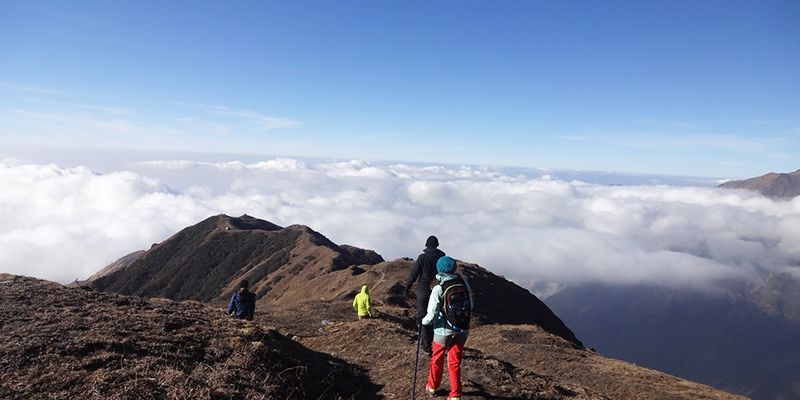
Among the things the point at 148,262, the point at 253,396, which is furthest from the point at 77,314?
the point at 148,262

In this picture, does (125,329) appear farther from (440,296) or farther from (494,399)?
(494,399)

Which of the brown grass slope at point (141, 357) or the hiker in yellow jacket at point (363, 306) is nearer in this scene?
the brown grass slope at point (141, 357)

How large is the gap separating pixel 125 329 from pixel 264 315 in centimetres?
1193

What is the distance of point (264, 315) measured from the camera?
61.9 ft

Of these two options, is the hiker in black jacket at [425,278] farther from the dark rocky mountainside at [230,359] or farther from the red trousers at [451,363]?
the dark rocky mountainside at [230,359]

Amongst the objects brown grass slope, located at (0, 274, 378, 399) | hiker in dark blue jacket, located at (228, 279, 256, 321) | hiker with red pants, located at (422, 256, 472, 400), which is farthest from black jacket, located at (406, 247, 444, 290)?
hiker in dark blue jacket, located at (228, 279, 256, 321)

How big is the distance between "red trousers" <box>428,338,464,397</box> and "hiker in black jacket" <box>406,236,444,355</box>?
55cm

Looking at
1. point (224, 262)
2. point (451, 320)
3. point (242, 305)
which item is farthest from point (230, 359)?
point (224, 262)

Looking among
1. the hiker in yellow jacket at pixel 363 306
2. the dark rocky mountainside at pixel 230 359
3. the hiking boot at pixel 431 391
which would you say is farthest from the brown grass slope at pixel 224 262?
the hiking boot at pixel 431 391

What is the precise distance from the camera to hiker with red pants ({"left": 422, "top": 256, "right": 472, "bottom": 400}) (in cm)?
583

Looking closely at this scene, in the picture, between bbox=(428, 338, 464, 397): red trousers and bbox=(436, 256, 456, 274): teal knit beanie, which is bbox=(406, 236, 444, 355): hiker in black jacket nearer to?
bbox=(428, 338, 464, 397): red trousers

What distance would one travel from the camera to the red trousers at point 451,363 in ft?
19.2

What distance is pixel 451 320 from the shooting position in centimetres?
580

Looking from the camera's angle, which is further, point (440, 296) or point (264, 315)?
point (264, 315)
